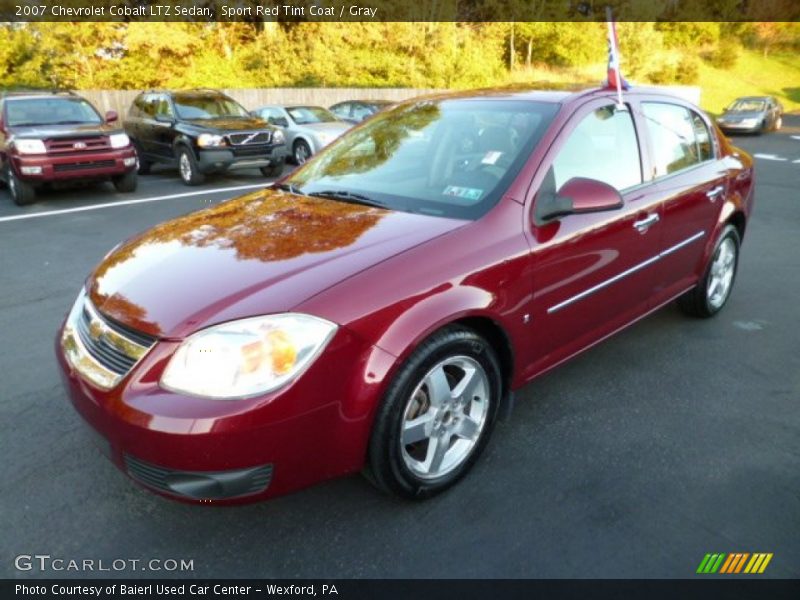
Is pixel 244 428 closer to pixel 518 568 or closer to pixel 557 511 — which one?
pixel 518 568

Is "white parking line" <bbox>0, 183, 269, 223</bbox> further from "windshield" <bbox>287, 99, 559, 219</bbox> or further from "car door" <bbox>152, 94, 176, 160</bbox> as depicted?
"windshield" <bbox>287, 99, 559, 219</bbox>

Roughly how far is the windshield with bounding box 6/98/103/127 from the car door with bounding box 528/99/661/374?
9230 mm

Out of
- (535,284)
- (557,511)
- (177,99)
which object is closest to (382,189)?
(535,284)

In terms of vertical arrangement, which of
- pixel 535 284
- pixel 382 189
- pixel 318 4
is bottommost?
pixel 535 284

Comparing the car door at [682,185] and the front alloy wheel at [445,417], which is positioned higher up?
the car door at [682,185]

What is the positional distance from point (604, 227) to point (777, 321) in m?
2.31

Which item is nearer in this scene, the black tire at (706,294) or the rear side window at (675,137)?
Answer: the rear side window at (675,137)

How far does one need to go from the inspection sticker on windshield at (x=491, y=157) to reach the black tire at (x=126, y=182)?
8.52 metres

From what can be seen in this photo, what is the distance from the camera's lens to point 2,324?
15.1 ft

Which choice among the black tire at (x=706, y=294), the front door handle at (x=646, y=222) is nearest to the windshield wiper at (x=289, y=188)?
the front door handle at (x=646, y=222)

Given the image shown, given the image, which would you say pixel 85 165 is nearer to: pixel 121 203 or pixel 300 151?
pixel 121 203

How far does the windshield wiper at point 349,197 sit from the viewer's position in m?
3.08

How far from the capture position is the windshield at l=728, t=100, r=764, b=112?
22.2 meters

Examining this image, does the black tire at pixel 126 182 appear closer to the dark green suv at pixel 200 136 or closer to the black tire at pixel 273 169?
the dark green suv at pixel 200 136
